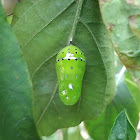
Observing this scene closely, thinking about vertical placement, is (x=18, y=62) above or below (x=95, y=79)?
above

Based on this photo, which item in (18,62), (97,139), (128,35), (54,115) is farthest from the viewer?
(97,139)

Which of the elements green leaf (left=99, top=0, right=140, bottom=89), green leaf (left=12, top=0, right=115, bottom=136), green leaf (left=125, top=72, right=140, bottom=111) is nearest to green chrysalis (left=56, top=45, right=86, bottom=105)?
green leaf (left=12, top=0, right=115, bottom=136)

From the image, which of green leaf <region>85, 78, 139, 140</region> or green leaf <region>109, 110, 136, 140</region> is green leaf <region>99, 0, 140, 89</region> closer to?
green leaf <region>109, 110, 136, 140</region>

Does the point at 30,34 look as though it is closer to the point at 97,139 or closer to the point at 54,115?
the point at 54,115

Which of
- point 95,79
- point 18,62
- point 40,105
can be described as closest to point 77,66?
point 95,79

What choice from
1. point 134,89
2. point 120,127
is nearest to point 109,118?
point 134,89

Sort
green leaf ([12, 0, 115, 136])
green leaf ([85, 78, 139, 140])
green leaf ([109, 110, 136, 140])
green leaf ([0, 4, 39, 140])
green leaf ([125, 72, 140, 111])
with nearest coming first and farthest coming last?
green leaf ([0, 4, 39, 140]) → green leaf ([109, 110, 136, 140]) → green leaf ([12, 0, 115, 136]) → green leaf ([85, 78, 139, 140]) → green leaf ([125, 72, 140, 111])
